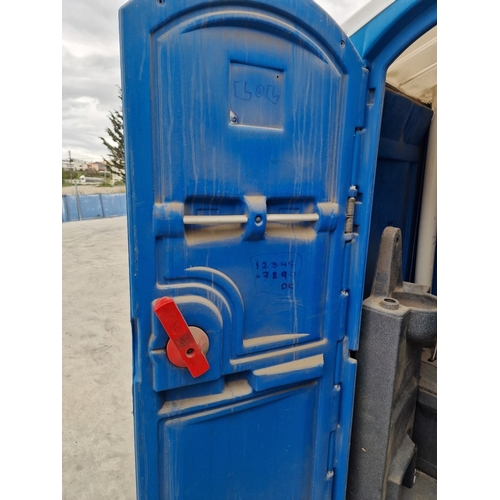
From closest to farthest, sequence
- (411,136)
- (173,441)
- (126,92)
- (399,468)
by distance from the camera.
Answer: (126,92) → (173,441) → (399,468) → (411,136)

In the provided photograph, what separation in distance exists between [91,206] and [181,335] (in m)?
15.6

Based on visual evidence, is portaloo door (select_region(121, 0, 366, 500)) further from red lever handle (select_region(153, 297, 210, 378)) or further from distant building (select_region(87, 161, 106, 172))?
distant building (select_region(87, 161, 106, 172))

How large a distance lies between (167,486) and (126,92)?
1.25 m

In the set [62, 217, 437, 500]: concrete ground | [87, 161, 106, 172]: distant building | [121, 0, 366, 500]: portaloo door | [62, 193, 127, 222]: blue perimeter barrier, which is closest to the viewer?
[121, 0, 366, 500]: portaloo door

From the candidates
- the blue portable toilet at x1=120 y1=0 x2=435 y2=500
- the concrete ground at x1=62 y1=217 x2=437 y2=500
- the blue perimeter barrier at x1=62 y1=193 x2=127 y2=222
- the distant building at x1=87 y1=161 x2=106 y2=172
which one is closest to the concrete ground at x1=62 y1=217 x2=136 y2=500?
the concrete ground at x1=62 y1=217 x2=437 y2=500

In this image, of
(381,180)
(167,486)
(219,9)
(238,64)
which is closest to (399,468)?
(167,486)

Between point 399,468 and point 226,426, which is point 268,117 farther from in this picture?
point 399,468

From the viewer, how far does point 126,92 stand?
3.05ft

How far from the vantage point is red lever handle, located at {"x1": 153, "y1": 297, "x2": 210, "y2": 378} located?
99 cm

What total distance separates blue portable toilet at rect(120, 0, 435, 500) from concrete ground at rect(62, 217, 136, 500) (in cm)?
123

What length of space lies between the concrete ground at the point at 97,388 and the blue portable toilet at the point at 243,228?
1233 mm

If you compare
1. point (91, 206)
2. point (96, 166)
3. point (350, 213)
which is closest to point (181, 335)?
point (350, 213)

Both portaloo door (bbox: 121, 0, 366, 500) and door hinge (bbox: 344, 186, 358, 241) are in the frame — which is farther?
door hinge (bbox: 344, 186, 358, 241)

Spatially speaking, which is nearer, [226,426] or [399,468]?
[226,426]
